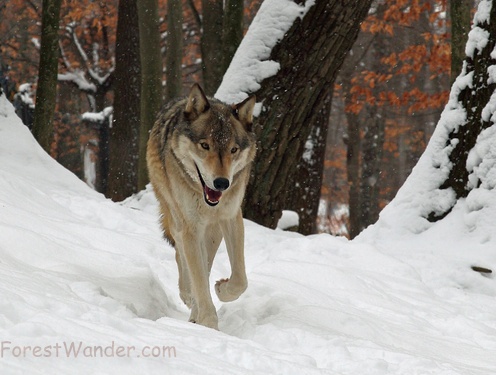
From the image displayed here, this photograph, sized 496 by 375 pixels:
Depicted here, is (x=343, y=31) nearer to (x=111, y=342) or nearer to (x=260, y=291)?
(x=260, y=291)

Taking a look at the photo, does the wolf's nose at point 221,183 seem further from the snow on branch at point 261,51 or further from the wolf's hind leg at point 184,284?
the snow on branch at point 261,51

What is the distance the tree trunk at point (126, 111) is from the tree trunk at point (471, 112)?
9305 mm

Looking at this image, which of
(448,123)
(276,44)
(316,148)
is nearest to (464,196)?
(448,123)

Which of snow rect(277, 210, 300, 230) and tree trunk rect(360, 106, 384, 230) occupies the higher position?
snow rect(277, 210, 300, 230)

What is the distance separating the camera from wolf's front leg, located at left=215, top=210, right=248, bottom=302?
5.28 m

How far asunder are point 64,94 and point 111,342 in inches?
1092

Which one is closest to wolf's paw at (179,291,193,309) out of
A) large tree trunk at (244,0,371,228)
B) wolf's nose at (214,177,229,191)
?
wolf's nose at (214,177,229,191)

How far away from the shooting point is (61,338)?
2.94m

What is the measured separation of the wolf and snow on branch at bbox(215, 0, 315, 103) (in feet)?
10.1

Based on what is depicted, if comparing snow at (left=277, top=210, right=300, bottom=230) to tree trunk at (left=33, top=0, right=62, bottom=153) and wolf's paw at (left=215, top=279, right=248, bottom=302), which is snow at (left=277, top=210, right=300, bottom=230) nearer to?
wolf's paw at (left=215, top=279, right=248, bottom=302)

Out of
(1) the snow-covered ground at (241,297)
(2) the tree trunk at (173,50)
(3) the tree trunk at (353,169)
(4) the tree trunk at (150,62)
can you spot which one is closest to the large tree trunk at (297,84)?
(1) the snow-covered ground at (241,297)

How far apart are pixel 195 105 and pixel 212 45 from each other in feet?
31.9

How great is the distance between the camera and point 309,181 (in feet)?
41.0

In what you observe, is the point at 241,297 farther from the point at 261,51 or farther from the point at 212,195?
the point at 261,51
